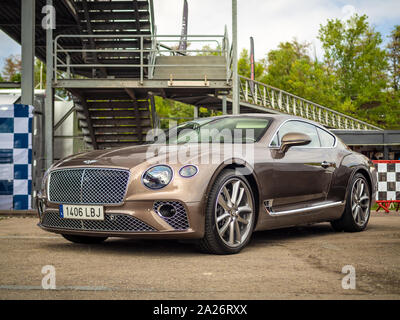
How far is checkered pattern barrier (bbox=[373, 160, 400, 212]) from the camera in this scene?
10.6m

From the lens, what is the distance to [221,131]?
5.36m

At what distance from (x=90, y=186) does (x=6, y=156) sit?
5420 mm

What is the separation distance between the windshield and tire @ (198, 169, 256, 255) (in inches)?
27.3

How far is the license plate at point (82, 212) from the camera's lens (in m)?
4.30

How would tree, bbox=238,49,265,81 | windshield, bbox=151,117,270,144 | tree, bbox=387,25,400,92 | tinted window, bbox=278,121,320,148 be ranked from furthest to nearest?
tree, bbox=387,25,400,92 → tree, bbox=238,49,265,81 → tinted window, bbox=278,121,320,148 → windshield, bbox=151,117,270,144

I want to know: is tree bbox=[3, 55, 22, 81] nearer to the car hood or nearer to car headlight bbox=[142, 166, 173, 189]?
the car hood

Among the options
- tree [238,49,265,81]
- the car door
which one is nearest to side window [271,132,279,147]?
the car door

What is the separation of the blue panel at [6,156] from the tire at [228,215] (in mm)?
5884

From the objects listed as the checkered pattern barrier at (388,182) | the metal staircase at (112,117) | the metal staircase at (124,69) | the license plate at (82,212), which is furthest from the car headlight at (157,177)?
the metal staircase at (112,117)

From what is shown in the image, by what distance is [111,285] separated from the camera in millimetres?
3145

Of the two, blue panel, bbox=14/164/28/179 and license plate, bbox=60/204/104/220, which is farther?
blue panel, bbox=14/164/28/179

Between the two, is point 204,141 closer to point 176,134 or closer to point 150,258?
point 176,134

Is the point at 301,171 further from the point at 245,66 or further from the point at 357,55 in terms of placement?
the point at 245,66

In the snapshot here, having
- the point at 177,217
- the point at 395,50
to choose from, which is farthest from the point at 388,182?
the point at 395,50
